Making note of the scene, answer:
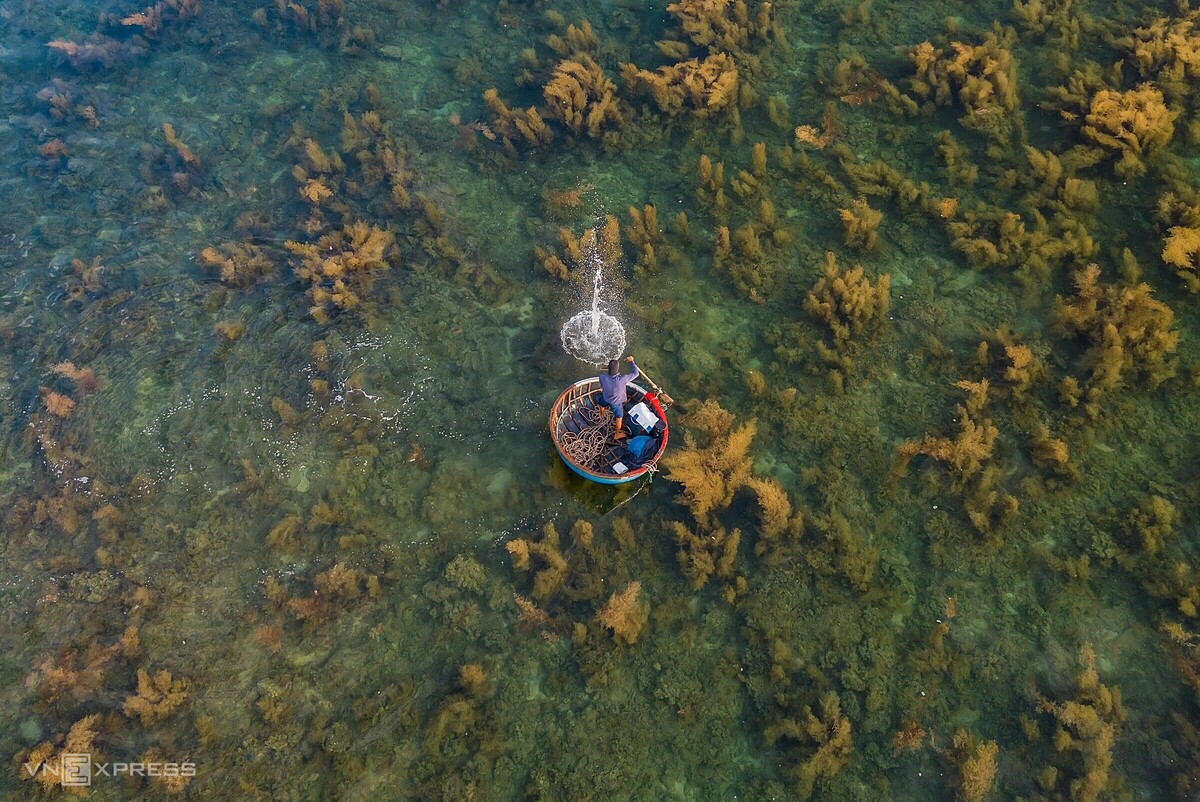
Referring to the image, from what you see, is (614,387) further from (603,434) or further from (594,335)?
(594,335)

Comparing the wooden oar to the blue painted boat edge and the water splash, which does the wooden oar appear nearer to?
the water splash

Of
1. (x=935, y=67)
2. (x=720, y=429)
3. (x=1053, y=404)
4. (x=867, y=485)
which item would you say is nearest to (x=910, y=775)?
(x=867, y=485)

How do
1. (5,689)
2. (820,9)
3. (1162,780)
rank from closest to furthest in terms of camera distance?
(1162,780), (5,689), (820,9)

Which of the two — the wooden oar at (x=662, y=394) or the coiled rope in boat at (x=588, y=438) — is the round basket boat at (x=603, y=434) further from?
the wooden oar at (x=662, y=394)

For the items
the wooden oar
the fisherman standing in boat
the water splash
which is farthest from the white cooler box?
the water splash

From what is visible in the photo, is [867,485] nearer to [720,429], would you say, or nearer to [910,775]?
[720,429]
